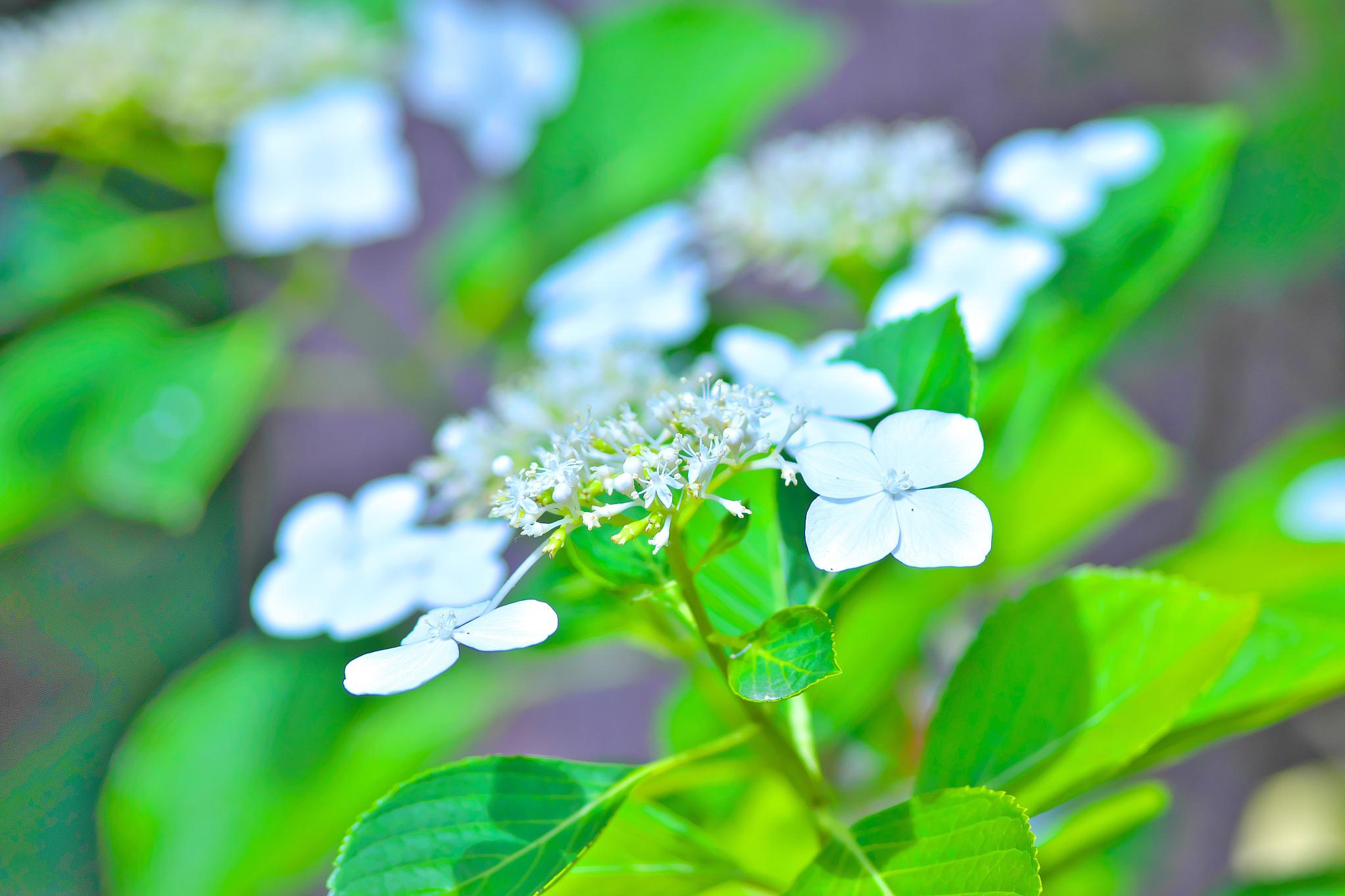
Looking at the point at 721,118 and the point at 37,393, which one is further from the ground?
the point at 721,118

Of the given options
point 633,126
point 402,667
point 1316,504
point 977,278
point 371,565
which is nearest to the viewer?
point 402,667

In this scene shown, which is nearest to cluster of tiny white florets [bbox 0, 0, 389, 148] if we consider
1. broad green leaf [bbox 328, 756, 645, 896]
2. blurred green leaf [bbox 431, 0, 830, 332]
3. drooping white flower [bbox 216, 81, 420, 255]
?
drooping white flower [bbox 216, 81, 420, 255]

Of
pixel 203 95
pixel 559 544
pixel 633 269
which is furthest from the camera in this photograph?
pixel 203 95

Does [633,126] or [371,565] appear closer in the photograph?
[371,565]

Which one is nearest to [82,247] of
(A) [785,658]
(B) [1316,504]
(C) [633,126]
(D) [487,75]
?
(D) [487,75]

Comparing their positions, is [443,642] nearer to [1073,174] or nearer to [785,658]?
[785,658]

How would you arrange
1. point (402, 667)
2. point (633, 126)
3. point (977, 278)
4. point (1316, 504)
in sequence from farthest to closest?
point (633, 126) < point (1316, 504) < point (977, 278) < point (402, 667)

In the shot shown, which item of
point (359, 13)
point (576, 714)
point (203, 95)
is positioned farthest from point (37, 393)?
point (576, 714)

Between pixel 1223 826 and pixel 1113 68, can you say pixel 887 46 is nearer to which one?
pixel 1113 68
